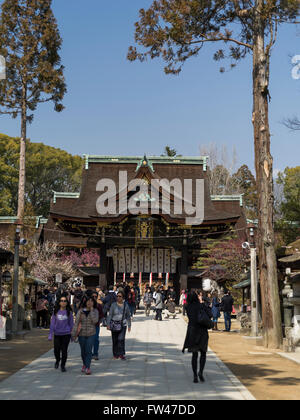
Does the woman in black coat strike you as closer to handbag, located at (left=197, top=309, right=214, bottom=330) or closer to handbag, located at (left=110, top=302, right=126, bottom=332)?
handbag, located at (left=197, top=309, right=214, bottom=330)

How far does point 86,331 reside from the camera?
1006 cm

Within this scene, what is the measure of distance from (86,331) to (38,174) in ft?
166

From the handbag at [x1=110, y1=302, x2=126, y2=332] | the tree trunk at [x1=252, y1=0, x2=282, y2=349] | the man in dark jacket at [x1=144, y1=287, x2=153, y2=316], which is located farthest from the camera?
the man in dark jacket at [x1=144, y1=287, x2=153, y2=316]

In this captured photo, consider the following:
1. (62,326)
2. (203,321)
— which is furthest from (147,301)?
(203,321)

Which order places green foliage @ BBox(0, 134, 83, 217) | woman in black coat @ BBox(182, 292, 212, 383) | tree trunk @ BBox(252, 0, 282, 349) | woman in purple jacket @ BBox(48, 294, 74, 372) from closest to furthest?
woman in black coat @ BBox(182, 292, 212, 383) → woman in purple jacket @ BBox(48, 294, 74, 372) → tree trunk @ BBox(252, 0, 282, 349) → green foliage @ BBox(0, 134, 83, 217)

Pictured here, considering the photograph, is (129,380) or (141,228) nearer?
(129,380)

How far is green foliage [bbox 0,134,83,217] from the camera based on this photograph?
5525 centimetres

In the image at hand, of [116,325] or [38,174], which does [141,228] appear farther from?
[38,174]

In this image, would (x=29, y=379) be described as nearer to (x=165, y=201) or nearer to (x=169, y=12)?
(x=169, y=12)

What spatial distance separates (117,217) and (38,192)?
92.8 ft

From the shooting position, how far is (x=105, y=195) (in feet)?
128

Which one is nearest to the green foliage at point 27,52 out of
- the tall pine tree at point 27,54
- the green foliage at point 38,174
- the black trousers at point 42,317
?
the tall pine tree at point 27,54

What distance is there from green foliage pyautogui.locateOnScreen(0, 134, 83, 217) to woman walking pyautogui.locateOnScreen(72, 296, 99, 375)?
4484 centimetres

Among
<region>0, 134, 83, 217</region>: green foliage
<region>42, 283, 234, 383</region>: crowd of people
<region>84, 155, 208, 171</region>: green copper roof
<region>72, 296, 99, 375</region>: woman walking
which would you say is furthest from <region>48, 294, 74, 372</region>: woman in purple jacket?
<region>0, 134, 83, 217</region>: green foliage
